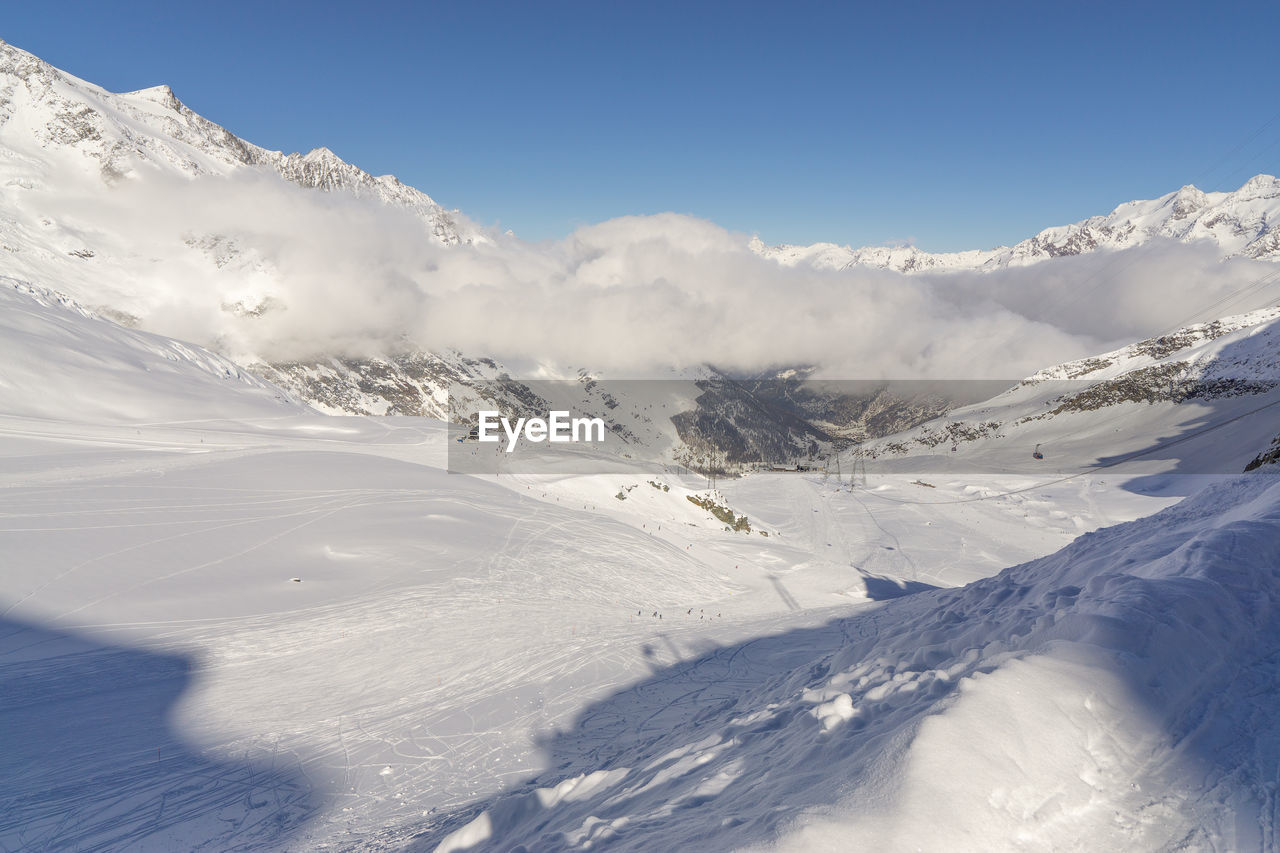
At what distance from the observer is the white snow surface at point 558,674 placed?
5531mm

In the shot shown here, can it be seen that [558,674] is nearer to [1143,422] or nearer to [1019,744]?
[1019,744]

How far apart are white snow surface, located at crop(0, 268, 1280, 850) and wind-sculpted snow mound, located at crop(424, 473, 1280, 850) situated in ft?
0.13

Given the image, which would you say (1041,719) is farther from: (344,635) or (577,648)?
(344,635)

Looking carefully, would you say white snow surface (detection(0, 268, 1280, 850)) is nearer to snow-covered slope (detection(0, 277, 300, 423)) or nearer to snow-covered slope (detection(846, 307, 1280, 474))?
snow-covered slope (detection(0, 277, 300, 423))

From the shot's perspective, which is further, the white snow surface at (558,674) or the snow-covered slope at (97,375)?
the snow-covered slope at (97,375)

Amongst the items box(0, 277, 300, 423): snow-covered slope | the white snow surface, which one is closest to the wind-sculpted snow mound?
the white snow surface

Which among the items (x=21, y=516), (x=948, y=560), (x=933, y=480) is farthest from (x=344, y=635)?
(x=933, y=480)

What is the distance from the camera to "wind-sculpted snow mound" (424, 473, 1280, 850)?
16.3 ft

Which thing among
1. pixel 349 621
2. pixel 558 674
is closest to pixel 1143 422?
pixel 558 674

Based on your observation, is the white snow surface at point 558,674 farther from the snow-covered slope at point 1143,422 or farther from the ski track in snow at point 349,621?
the snow-covered slope at point 1143,422

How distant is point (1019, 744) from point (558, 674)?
15648 mm

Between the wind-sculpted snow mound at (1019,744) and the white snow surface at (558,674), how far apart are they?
4 centimetres

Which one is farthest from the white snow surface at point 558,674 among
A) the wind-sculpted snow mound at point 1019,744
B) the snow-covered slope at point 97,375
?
the snow-covered slope at point 97,375

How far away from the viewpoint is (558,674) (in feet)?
61.8
